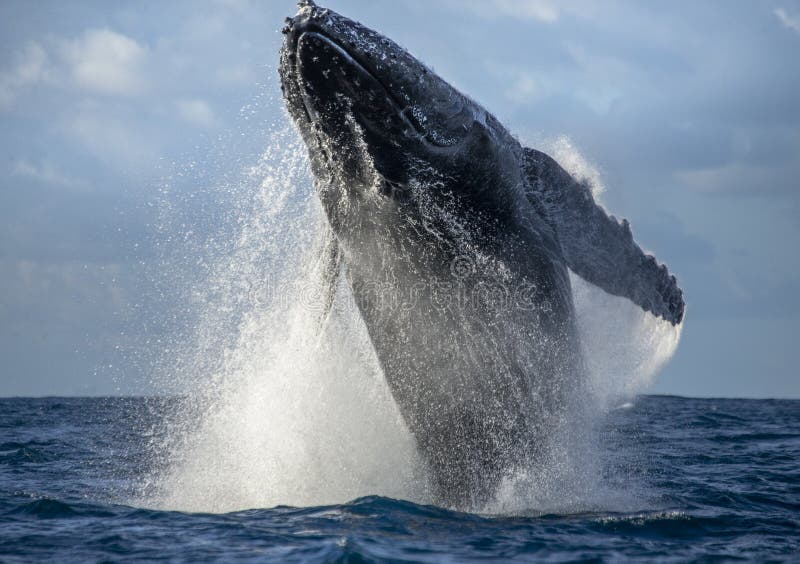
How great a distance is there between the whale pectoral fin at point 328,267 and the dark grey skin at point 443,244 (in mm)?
22

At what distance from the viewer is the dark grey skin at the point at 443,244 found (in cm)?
747

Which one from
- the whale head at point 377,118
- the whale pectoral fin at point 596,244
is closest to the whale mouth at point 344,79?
the whale head at point 377,118

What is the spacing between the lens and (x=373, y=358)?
9.52 m

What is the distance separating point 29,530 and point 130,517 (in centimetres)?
104

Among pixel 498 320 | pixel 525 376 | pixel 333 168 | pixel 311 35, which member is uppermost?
pixel 311 35

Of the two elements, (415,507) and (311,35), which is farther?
(415,507)

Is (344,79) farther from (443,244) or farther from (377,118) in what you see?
(443,244)

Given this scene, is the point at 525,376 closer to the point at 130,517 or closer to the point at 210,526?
the point at 210,526

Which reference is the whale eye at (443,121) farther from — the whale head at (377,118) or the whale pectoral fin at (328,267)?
the whale pectoral fin at (328,267)

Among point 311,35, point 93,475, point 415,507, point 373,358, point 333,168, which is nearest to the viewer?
point 311,35

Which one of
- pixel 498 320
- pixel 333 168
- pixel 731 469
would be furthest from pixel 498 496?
pixel 731 469

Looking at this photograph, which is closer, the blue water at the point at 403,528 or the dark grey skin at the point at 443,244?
the blue water at the point at 403,528

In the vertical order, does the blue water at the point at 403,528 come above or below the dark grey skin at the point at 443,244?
below

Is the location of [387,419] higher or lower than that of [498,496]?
higher
